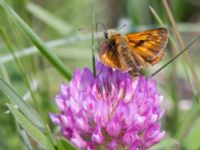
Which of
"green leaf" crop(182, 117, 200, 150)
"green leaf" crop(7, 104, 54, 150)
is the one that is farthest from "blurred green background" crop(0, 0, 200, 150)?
"green leaf" crop(7, 104, 54, 150)

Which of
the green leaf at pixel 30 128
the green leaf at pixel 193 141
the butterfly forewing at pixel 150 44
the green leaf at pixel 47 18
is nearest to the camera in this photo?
the green leaf at pixel 30 128

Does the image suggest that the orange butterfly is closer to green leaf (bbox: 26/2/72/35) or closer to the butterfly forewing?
the butterfly forewing

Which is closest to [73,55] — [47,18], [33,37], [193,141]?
[47,18]

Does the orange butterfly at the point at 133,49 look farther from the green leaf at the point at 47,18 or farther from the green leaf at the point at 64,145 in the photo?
the green leaf at the point at 47,18

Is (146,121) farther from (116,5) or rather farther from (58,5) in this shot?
(116,5)

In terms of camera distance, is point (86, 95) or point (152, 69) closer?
point (86, 95)

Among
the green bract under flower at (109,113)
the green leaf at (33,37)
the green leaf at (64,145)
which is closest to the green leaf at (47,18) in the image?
the green leaf at (33,37)

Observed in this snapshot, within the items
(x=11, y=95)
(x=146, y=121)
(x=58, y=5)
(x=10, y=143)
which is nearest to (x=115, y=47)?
(x=146, y=121)

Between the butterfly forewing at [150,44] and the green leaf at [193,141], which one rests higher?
the butterfly forewing at [150,44]
